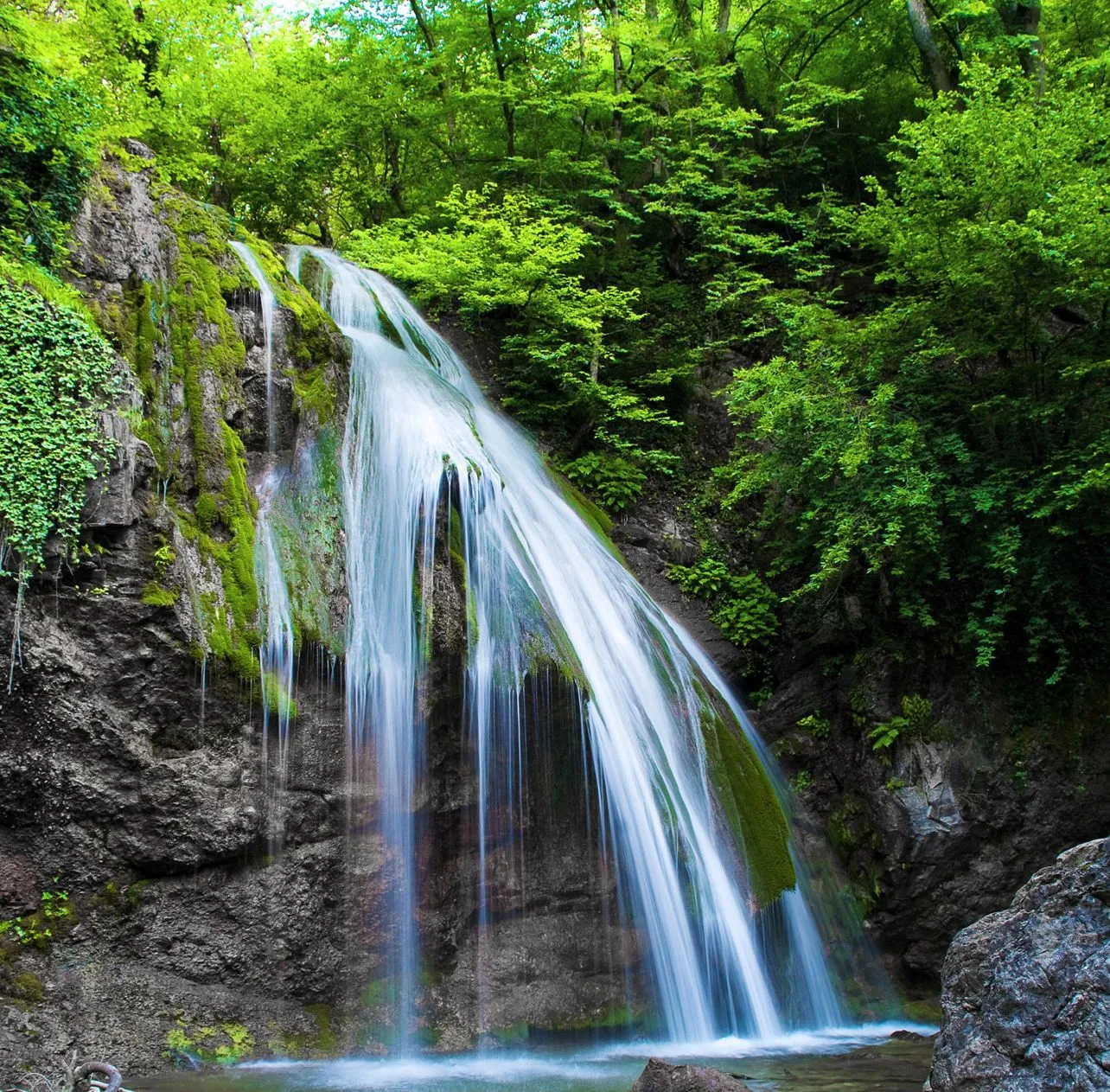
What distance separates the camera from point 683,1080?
447 cm

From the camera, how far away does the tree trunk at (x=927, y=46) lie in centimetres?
1367

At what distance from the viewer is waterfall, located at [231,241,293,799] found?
6.91m

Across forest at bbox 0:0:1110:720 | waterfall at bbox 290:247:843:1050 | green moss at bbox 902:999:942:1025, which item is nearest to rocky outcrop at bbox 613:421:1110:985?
green moss at bbox 902:999:942:1025

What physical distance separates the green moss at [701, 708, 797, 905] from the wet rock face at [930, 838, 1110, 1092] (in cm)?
368

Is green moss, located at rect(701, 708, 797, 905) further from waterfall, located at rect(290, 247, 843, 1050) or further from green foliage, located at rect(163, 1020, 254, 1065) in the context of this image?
green foliage, located at rect(163, 1020, 254, 1065)

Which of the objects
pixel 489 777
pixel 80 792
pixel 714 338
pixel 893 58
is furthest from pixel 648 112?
pixel 80 792

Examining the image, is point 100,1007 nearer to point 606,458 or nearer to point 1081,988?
point 1081,988

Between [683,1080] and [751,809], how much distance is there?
13.7 feet

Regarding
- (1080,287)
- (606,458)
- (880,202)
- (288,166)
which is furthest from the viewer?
(288,166)

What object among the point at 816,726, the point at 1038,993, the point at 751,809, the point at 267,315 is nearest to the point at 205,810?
the point at 267,315

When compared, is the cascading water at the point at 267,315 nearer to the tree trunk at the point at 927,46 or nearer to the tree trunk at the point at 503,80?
the tree trunk at the point at 503,80

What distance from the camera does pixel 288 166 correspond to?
49.5ft

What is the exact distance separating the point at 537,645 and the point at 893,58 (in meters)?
14.2

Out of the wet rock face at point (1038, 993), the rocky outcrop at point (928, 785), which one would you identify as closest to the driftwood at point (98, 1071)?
the wet rock face at point (1038, 993)
